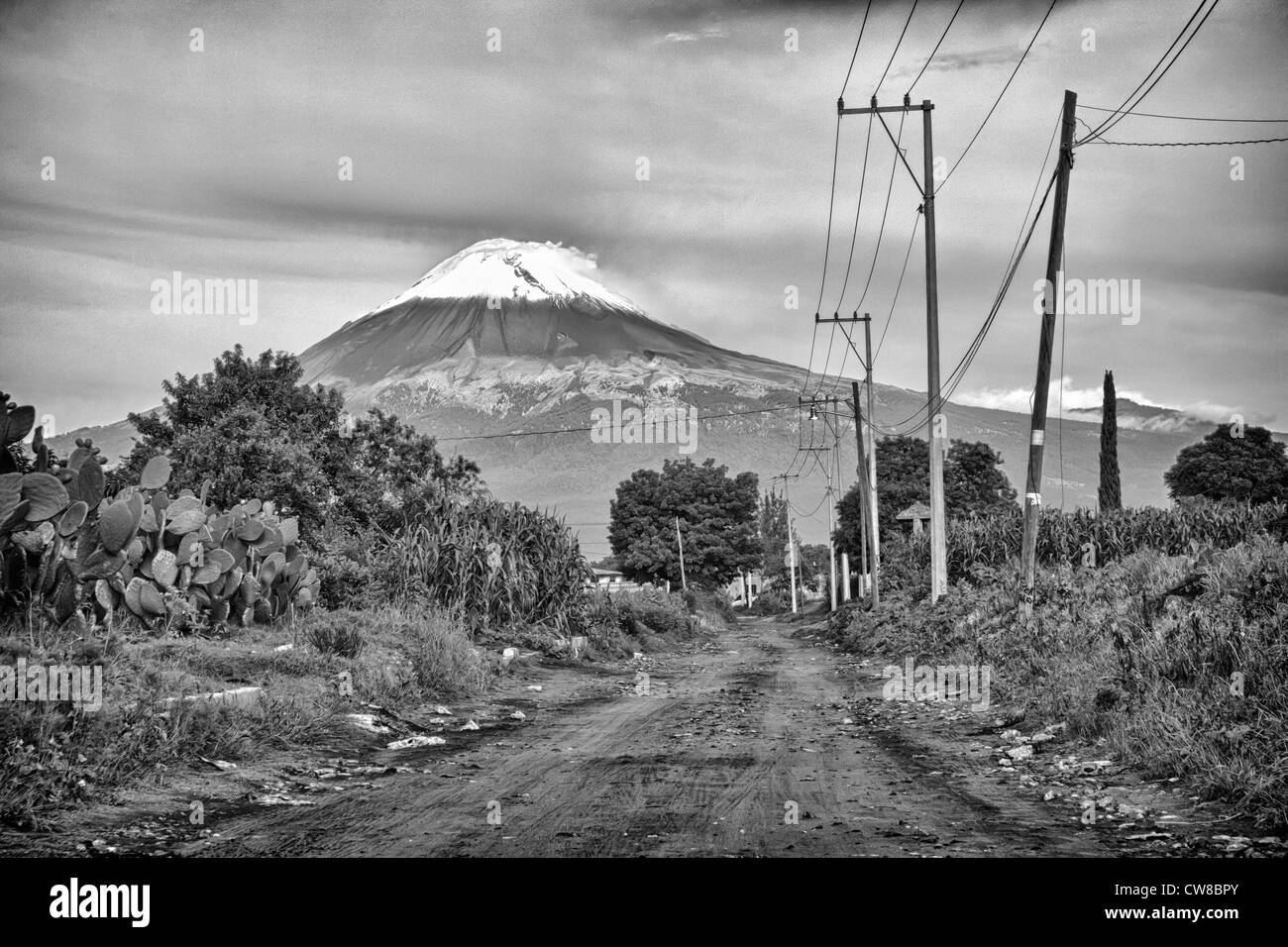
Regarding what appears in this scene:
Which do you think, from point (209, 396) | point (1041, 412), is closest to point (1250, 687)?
point (1041, 412)

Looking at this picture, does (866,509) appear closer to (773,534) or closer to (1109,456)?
(1109,456)

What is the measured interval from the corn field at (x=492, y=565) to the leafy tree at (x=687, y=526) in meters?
49.2

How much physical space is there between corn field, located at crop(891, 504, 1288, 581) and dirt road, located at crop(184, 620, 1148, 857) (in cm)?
2264

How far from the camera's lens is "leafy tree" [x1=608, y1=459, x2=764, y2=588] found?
7431 cm

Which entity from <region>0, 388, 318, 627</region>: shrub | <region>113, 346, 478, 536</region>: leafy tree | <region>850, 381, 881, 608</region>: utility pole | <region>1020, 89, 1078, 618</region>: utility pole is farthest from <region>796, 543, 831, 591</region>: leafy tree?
<region>0, 388, 318, 627</region>: shrub

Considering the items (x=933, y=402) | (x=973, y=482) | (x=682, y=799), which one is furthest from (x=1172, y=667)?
(x=973, y=482)

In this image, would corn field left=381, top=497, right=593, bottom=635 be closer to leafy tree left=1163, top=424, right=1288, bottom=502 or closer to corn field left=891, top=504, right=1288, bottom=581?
corn field left=891, top=504, right=1288, bottom=581

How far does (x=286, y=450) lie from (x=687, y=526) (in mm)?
46803

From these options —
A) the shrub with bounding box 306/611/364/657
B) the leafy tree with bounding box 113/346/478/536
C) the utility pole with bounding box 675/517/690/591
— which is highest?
the leafy tree with bounding box 113/346/478/536

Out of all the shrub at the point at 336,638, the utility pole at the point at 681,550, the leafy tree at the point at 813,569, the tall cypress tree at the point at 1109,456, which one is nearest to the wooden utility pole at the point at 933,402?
the shrub at the point at 336,638

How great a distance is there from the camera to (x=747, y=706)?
1448 centimetres

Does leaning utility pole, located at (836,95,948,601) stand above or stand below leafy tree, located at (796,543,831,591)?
above
